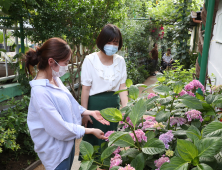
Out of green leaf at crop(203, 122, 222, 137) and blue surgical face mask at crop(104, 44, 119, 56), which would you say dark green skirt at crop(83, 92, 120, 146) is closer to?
blue surgical face mask at crop(104, 44, 119, 56)

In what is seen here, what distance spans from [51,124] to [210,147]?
3.29 ft

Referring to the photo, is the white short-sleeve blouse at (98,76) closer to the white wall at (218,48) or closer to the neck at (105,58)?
the neck at (105,58)

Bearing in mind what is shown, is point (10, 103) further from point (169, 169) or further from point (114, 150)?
point (169, 169)

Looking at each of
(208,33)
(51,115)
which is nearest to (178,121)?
(51,115)

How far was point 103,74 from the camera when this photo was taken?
2.16 m

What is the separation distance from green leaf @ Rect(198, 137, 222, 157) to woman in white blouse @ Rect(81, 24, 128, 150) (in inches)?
58.4

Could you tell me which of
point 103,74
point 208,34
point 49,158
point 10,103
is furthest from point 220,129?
point 10,103

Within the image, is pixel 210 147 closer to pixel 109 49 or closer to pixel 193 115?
pixel 193 115

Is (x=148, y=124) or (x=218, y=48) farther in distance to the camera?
(x=218, y=48)

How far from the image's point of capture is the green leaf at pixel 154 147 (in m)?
0.83

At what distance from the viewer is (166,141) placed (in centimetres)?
91

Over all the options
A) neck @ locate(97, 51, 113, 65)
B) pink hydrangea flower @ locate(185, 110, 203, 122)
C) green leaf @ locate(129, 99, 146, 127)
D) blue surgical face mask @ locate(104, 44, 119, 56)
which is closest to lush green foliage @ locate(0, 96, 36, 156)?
neck @ locate(97, 51, 113, 65)

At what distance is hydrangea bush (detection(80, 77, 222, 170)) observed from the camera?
28.1 inches

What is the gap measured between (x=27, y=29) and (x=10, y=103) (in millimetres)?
1272
